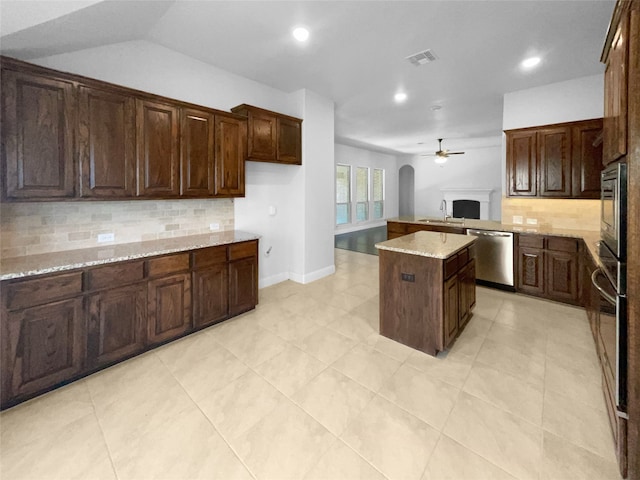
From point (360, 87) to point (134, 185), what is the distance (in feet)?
10.6

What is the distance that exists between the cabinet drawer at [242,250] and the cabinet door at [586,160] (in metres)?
4.01

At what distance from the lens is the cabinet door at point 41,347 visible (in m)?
1.85

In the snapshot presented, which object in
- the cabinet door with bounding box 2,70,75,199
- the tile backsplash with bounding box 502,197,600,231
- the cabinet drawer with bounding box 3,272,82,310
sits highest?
the cabinet door with bounding box 2,70,75,199

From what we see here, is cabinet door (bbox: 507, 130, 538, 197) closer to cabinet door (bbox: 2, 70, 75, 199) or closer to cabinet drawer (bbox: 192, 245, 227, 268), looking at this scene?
cabinet drawer (bbox: 192, 245, 227, 268)

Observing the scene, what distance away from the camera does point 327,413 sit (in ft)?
6.03

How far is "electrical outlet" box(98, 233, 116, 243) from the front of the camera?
270 centimetres

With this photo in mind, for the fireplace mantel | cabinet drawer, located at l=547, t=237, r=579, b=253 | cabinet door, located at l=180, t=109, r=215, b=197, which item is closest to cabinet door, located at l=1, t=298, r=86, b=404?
cabinet door, located at l=180, t=109, r=215, b=197

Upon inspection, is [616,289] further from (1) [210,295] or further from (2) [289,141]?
(2) [289,141]

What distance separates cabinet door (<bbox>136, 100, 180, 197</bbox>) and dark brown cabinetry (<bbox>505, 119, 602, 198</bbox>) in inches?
171

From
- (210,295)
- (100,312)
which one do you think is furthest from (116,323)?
(210,295)

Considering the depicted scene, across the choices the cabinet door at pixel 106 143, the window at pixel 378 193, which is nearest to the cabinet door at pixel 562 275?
the cabinet door at pixel 106 143

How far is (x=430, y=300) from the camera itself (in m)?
2.46

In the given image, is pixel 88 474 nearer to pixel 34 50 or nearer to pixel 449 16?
pixel 34 50

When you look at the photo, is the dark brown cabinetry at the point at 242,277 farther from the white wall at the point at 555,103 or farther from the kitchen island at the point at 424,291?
the white wall at the point at 555,103
